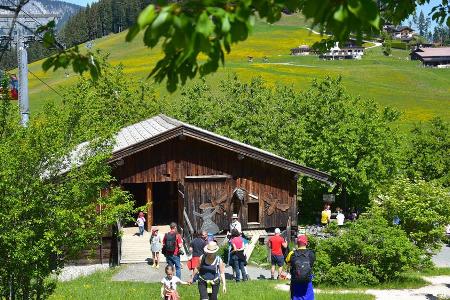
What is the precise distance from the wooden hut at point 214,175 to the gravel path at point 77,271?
3.29m

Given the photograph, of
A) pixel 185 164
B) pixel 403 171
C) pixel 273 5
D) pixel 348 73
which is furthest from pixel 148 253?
pixel 348 73

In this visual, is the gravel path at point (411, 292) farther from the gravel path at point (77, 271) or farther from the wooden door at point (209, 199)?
the wooden door at point (209, 199)

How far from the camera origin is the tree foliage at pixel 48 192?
9453 millimetres

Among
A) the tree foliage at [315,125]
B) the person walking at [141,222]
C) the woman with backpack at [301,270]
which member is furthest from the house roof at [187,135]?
the woman with backpack at [301,270]

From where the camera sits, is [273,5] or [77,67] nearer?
[273,5]

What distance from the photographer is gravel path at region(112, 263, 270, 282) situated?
1883cm

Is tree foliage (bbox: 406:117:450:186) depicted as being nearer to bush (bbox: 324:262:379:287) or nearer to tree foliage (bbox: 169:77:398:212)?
tree foliage (bbox: 169:77:398:212)

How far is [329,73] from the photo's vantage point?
9712cm

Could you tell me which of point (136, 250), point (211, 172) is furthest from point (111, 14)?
point (136, 250)

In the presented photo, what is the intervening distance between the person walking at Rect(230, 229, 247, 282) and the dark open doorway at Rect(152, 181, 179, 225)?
35.0ft

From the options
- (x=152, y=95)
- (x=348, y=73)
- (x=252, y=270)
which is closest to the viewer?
(x=252, y=270)

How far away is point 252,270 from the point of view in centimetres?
2003

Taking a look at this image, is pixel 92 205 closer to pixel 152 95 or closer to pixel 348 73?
pixel 152 95

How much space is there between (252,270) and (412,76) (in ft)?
295
